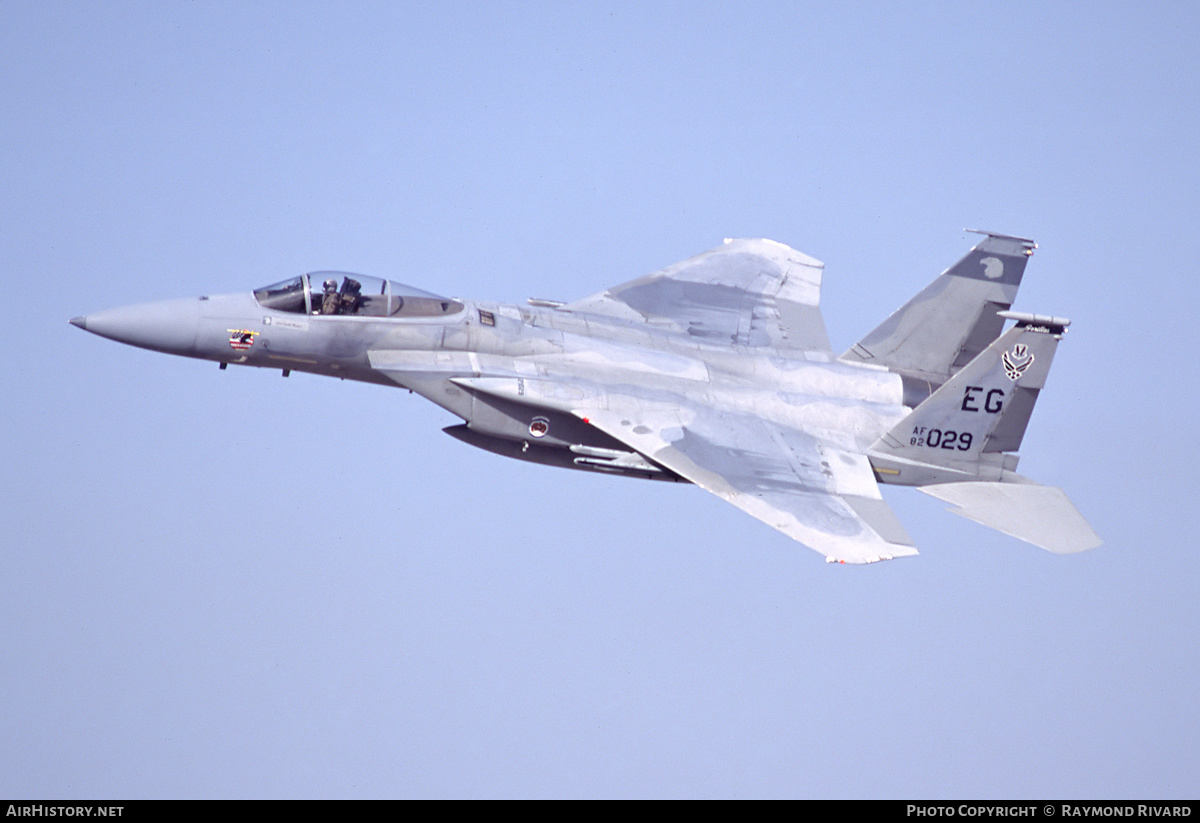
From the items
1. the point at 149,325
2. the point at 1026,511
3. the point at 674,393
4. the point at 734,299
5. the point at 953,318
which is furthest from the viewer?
the point at 734,299

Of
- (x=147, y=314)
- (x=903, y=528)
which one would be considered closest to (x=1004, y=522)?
(x=903, y=528)

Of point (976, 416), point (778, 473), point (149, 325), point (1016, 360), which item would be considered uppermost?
point (149, 325)

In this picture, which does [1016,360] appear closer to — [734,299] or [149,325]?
[734,299]

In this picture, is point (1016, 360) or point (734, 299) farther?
point (734, 299)

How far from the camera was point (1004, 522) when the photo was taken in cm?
1911

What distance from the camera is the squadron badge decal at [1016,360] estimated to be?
64.3 ft

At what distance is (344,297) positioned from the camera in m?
19.1

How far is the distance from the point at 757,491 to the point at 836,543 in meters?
1.38

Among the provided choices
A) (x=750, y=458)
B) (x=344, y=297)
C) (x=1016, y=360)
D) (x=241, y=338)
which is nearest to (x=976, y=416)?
(x=1016, y=360)

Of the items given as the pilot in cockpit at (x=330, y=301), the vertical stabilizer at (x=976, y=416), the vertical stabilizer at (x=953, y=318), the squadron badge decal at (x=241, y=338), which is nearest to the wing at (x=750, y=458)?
the vertical stabilizer at (x=976, y=416)

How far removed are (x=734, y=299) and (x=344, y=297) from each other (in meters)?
6.23

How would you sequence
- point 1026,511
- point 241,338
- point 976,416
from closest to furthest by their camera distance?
point 241,338 → point 1026,511 → point 976,416
